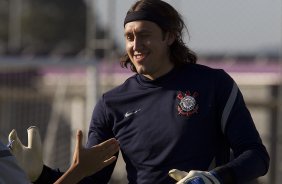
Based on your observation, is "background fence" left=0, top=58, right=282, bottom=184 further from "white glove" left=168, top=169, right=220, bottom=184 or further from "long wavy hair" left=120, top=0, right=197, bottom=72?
"white glove" left=168, top=169, right=220, bottom=184

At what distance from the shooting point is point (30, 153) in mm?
4785

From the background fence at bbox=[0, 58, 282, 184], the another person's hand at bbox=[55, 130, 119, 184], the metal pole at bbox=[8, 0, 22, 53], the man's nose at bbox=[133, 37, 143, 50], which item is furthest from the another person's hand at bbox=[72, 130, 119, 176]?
the metal pole at bbox=[8, 0, 22, 53]

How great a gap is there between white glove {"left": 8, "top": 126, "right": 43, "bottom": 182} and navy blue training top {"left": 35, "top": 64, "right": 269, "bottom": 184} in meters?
0.27

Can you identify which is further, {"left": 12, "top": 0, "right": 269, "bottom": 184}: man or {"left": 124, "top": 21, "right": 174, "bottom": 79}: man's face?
{"left": 124, "top": 21, "right": 174, "bottom": 79}: man's face

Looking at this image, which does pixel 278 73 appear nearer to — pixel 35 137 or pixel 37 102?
pixel 37 102

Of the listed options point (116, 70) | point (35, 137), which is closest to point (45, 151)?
→ point (116, 70)

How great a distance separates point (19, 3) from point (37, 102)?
3.06 m

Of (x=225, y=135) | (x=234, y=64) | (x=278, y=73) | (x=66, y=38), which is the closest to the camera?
(x=225, y=135)

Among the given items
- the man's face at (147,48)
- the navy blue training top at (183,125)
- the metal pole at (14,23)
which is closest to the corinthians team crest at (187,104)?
the navy blue training top at (183,125)

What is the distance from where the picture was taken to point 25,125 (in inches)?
400

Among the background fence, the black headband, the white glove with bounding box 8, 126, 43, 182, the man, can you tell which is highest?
the black headband

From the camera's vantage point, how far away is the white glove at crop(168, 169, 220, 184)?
4.23 m

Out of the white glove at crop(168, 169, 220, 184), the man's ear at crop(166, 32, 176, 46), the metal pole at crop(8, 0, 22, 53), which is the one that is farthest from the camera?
the metal pole at crop(8, 0, 22, 53)

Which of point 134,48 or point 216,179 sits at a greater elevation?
point 134,48
